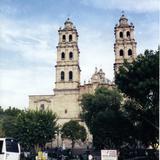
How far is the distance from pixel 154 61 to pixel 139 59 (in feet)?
5.43

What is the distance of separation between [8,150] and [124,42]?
50.4 metres

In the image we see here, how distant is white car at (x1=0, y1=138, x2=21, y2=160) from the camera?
1652cm

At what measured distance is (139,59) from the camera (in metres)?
27.1

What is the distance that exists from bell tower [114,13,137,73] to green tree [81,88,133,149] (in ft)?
53.7

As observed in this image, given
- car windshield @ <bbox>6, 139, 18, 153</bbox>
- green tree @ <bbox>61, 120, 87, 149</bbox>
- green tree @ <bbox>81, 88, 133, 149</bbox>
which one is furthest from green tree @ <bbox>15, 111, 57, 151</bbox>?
car windshield @ <bbox>6, 139, 18, 153</bbox>

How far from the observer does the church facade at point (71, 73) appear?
211 feet

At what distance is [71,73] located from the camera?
212 ft

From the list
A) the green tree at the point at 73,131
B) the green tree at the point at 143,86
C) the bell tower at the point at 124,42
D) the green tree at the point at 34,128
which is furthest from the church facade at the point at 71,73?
the green tree at the point at 143,86

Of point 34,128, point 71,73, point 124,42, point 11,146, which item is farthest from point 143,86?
point 124,42

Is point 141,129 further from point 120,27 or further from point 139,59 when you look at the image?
point 120,27

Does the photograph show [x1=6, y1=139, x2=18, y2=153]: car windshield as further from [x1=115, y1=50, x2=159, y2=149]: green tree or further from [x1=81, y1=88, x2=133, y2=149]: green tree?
[x1=81, y1=88, x2=133, y2=149]: green tree

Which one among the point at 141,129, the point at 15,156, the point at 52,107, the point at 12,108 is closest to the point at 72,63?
the point at 52,107

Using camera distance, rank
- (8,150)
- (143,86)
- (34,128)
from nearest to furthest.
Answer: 1. (8,150)
2. (143,86)
3. (34,128)

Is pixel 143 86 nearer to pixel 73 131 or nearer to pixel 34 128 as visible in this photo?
pixel 34 128
